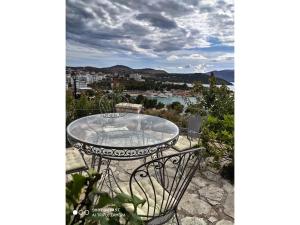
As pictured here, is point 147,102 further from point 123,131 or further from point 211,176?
point 211,176

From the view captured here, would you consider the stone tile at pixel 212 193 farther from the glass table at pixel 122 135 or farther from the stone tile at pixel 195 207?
the glass table at pixel 122 135

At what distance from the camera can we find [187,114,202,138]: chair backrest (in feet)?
8.58

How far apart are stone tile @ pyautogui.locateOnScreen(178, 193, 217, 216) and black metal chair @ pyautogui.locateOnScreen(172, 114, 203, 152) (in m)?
0.48

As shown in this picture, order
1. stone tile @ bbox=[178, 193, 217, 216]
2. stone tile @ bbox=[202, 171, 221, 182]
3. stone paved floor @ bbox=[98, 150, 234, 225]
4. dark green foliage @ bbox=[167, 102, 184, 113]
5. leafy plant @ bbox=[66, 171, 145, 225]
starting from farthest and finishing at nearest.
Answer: stone tile @ bbox=[202, 171, 221, 182], dark green foliage @ bbox=[167, 102, 184, 113], stone tile @ bbox=[178, 193, 217, 216], stone paved floor @ bbox=[98, 150, 234, 225], leafy plant @ bbox=[66, 171, 145, 225]

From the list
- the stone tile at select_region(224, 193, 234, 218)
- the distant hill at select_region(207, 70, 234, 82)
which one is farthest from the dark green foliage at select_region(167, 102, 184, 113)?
the stone tile at select_region(224, 193, 234, 218)

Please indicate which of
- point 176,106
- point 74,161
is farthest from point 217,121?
point 74,161

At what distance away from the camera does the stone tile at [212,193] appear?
7.73 ft

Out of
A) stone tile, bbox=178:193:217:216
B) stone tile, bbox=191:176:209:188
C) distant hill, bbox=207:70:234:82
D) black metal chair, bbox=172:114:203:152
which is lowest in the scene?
stone tile, bbox=178:193:217:216

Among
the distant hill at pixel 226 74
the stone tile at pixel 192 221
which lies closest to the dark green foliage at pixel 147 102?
the distant hill at pixel 226 74

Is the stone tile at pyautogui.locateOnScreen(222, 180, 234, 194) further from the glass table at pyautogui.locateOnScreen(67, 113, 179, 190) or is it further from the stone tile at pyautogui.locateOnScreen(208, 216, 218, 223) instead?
the glass table at pyautogui.locateOnScreen(67, 113, 179, 190)

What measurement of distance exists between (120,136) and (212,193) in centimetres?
93

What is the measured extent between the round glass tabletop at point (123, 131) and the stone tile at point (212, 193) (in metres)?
0.59
